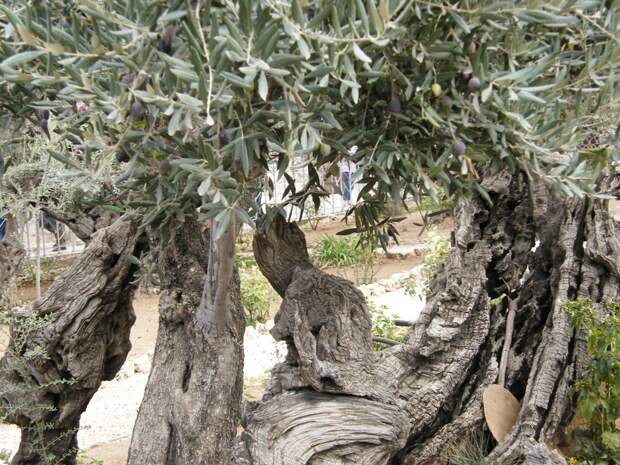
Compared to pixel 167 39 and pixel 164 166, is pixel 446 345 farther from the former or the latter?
pixel 167 39

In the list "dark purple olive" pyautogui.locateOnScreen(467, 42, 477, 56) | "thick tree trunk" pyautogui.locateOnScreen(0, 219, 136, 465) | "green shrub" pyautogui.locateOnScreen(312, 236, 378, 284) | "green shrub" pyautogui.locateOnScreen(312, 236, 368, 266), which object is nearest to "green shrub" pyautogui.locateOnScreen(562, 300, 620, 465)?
"dark purple olive" pyautogui.locateOnScreen(467, 42, 477, 56)

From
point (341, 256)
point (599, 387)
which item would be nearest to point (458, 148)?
point (599, 387)

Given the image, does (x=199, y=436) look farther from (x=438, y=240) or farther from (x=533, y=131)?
(x=438, y=240)

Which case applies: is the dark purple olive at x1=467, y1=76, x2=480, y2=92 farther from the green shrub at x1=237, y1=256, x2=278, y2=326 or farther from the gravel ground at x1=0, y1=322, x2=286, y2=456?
the green shrub at x1=237, y1=256, x2=278, y2=326

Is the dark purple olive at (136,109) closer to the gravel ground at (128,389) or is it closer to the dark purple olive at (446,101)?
the dark purple olive at (446,101)

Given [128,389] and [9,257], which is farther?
[128,389]

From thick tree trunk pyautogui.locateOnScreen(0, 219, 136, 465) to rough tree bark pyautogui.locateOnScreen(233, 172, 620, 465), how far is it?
0.77 metres

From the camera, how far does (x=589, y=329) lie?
3.41m

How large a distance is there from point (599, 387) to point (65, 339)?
2.51 meters

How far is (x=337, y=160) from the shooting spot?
7.57ft

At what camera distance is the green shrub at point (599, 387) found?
3246 millimetres

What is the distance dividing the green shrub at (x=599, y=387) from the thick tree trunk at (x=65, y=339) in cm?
216

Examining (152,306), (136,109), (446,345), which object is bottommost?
(152,306)

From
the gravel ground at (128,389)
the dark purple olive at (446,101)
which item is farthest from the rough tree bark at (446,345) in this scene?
the gravel ground at (128,389)
